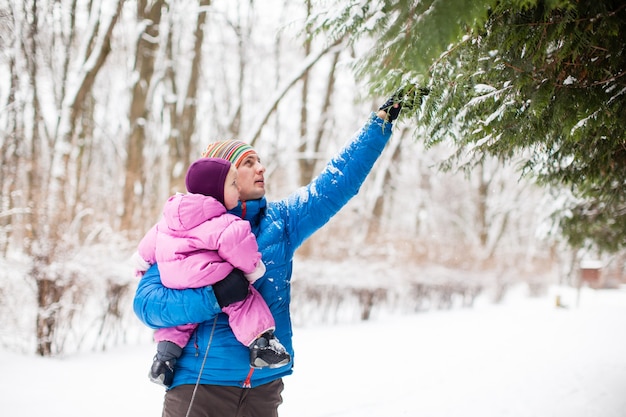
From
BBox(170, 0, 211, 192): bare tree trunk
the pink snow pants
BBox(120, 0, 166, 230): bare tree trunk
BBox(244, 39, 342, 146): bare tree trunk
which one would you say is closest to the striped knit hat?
the pink snow pants

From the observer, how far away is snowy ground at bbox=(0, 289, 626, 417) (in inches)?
152

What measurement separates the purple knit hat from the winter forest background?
710mm

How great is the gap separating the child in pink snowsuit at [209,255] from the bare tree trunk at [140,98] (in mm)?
6955

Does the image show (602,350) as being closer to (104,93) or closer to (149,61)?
(149,61)

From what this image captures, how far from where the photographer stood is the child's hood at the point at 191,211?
154 cm

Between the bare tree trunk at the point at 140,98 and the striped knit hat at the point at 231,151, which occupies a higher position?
the bare tree trunk at the point at 140,98

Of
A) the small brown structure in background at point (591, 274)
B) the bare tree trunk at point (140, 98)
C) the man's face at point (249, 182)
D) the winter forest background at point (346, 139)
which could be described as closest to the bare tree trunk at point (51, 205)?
the winter forest background at point (346, 139)

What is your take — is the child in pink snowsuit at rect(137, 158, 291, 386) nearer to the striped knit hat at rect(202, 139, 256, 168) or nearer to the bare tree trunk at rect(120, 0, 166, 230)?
the striped knit hat at rect(202, 139, 256, 168)

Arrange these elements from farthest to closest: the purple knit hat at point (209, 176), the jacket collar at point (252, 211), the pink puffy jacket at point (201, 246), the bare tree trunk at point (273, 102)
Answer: the bare tree trunk at point (273, 102), the jacket collar at point (252, 211), the purple knit hat at point (209, 176), the pink puffy jacket at point (201, 246)

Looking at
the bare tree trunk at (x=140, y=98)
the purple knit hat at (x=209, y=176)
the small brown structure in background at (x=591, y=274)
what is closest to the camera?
the purple knit hat at (x=209, y=176)

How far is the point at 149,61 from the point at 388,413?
9541 mm

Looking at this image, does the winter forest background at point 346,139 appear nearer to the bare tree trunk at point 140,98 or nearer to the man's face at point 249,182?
the bare tree trunk at point 140,98

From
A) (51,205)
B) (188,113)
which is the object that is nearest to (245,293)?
(51,205)

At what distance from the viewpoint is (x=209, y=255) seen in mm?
1526
